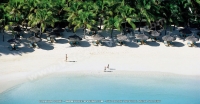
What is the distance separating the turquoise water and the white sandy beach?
54.4 inches

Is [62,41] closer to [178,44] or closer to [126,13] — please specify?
[126,13]

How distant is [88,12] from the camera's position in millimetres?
44250

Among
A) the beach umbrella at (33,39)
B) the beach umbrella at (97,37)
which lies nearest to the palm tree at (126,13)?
the beach umbrella at (97,37)

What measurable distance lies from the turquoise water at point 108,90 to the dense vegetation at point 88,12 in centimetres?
1026

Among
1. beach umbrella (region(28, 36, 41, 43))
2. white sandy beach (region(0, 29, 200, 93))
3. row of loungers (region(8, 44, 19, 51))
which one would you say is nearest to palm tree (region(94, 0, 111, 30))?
white sandy beach (region(0, 29, 200, 93))

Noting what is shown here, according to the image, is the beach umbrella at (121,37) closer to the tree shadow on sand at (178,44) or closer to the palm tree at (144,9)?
the palm tree at (144,9)

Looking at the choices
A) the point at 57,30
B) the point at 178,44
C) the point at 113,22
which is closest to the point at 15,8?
the point at 57,30

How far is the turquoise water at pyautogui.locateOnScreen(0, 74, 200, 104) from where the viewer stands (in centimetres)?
3175

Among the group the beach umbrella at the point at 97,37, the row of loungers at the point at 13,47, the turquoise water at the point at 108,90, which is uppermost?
the beach umbrella at the point at 97,37

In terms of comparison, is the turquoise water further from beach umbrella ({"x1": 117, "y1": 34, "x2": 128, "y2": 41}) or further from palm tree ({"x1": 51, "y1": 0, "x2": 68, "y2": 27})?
palm tree ({"x1": 51, "y1": 0, "x2": 68, "y2": 27})

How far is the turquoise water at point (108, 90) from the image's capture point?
31.8m

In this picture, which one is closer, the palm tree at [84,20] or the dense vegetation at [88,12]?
the dense vegetation at [88,12]

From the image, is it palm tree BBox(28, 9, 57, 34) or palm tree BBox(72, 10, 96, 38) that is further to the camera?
palm tree BBox(72, 10, 96, 38)

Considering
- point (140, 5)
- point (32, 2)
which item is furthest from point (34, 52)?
point (140, 5)
